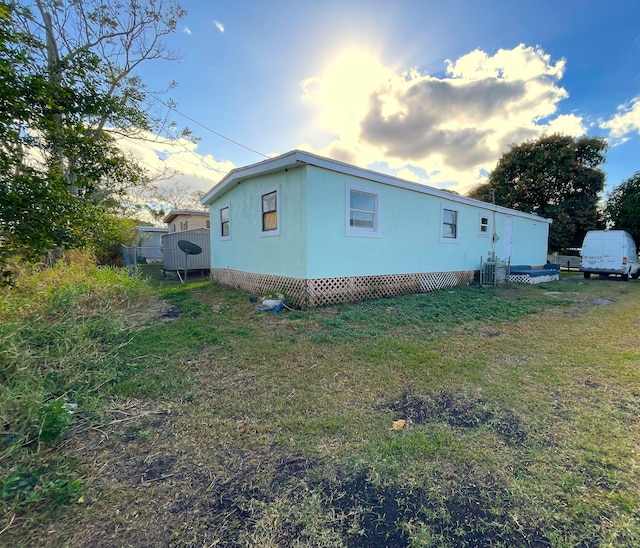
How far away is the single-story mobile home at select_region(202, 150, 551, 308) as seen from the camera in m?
6.35

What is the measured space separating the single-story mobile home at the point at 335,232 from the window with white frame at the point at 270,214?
3 centimetres

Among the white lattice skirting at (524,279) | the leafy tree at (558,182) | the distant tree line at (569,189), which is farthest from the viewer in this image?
the leafy tree at (558,182)

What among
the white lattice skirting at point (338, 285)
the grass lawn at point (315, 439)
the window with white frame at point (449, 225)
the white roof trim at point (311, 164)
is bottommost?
the grass lawn at point (315, 439)

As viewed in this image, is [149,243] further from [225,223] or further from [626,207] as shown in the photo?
[626,207]

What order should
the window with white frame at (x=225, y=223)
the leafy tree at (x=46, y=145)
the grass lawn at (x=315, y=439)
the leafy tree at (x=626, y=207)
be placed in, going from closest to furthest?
the grass lawn at (x=315, y=439) → the leafy tree at (x=46, y=145) → the window with white frame at (x=225, y=223) → the leafy tree at (x=626, y=207)

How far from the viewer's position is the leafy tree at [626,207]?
632 inches

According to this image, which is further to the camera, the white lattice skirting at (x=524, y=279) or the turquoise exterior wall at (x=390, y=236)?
the white lattice skirting at (x=524, y=279)

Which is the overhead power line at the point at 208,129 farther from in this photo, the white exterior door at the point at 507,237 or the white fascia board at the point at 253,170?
the white exterior door at the point at 507,237

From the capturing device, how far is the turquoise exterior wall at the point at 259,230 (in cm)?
637

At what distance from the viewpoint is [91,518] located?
1511mm

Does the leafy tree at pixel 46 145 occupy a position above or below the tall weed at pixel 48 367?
above

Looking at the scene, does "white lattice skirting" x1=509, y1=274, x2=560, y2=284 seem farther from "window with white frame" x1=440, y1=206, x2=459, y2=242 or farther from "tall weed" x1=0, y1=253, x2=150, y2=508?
"tall weed" x1=0, y1=253, x2=150, y2=508

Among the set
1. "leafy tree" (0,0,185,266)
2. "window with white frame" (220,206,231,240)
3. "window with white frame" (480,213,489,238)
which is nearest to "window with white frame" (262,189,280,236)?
"window with white frame" (220,206,231,240)

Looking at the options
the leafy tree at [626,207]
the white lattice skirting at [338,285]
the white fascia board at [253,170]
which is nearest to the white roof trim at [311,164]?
the white fascia board at [253,170]
